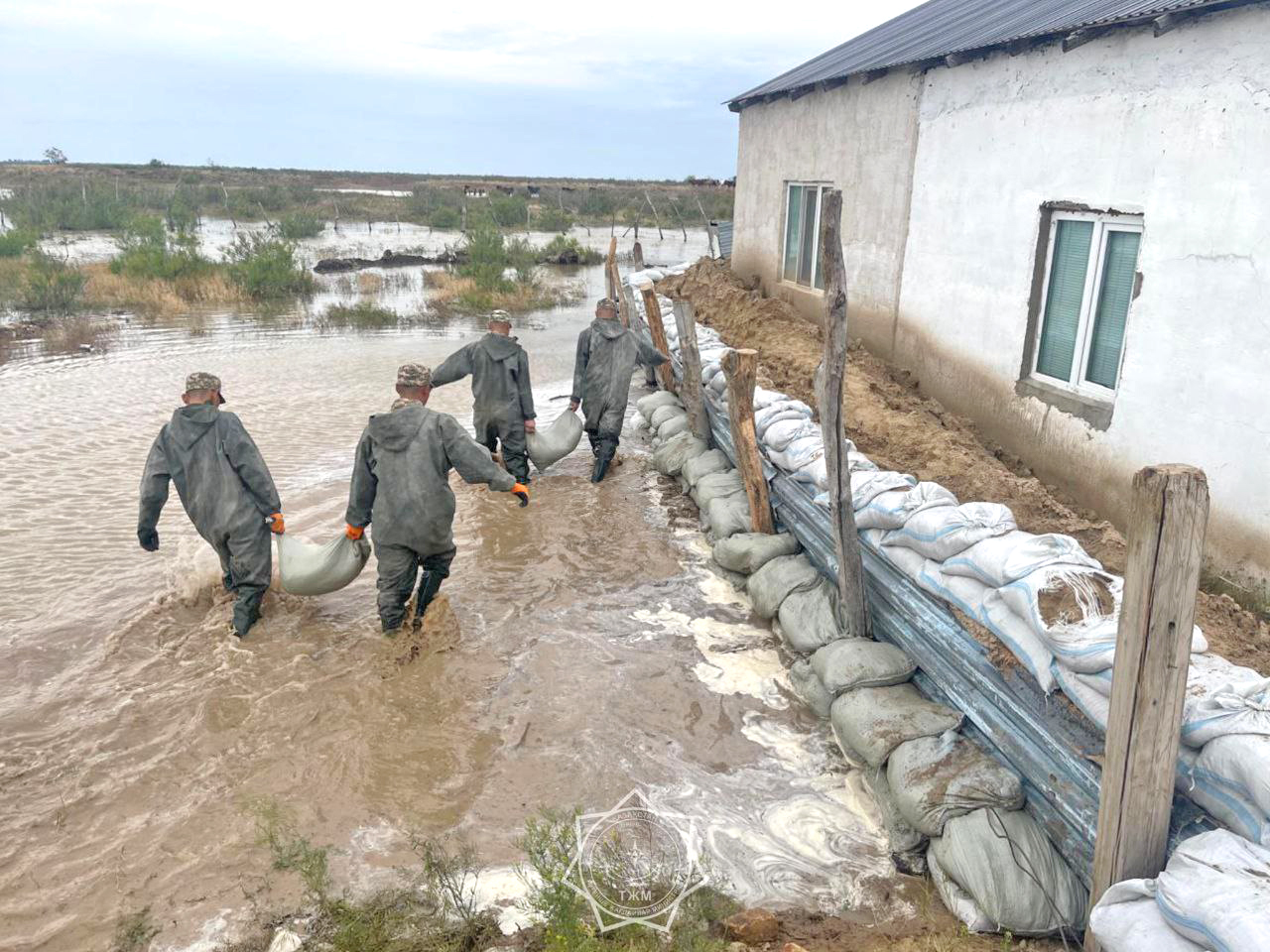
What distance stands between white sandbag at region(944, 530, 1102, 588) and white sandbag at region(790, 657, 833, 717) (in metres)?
0.93

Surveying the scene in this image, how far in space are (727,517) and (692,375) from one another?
6.99 feet

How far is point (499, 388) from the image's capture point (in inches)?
277

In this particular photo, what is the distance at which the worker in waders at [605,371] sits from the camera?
757 cm

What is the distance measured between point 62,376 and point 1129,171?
39.4 feet

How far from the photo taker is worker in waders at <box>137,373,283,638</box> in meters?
4.55

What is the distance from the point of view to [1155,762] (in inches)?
92.6

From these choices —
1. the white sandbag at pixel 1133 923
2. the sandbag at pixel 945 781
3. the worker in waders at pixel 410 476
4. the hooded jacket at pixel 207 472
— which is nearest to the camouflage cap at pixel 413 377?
the worker in waders at pixel 410 476

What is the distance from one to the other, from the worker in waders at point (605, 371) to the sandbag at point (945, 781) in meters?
4.67

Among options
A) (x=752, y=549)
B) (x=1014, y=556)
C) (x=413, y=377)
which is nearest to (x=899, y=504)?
(x=1014, y=556)

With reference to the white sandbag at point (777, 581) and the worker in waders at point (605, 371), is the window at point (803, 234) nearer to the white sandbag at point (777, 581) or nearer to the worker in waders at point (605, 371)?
the worker in waders at point (605, 371)

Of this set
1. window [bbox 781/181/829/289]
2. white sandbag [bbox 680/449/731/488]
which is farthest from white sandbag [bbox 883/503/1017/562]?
window [bbox 781/181/829/289]

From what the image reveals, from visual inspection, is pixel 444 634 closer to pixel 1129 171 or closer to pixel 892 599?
pixel 892 599

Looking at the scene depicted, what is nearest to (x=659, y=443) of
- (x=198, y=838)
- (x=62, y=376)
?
(x=198, y=838)

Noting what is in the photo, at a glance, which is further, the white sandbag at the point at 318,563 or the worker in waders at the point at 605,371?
the worker in waders at the point at 605,371
